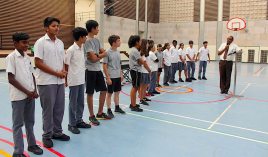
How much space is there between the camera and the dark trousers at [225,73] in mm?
8258

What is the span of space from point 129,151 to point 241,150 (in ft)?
5.56

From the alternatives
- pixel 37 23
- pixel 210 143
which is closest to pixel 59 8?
pixel 37 23

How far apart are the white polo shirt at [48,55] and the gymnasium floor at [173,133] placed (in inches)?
40.1

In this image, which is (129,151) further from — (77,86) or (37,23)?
(37,23)

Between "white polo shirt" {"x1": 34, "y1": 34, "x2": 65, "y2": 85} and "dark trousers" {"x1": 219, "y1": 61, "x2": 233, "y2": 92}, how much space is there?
601 cm

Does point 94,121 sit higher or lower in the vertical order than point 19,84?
lower

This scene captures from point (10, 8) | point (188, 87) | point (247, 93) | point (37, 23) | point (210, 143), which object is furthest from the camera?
point (37, 23)

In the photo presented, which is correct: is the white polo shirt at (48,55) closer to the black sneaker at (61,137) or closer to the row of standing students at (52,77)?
the row of standing students at (52,77)

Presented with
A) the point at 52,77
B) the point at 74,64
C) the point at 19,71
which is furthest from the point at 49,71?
the point at 74,64

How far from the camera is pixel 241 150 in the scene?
3.89 m

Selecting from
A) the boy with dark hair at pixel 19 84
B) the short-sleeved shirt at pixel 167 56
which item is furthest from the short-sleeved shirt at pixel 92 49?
the short-sleeved shirt at pixel 167 56

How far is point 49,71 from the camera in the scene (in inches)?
143

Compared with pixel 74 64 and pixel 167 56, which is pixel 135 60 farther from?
pixel 167 56

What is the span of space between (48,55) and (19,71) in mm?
541
